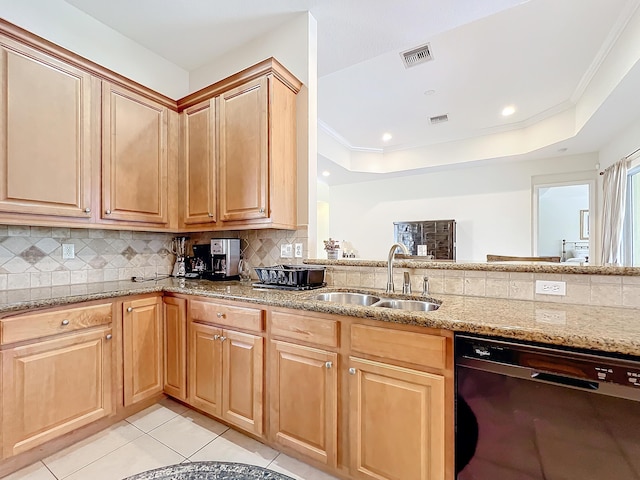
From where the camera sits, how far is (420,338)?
1.20 meters

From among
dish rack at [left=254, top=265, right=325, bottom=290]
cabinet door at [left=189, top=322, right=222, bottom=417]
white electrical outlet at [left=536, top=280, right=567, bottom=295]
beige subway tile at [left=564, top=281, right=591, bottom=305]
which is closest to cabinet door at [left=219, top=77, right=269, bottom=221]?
dish rack at [left=254, top=265, right=325, bottom=290]

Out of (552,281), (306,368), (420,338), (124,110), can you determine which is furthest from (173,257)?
(552,281)

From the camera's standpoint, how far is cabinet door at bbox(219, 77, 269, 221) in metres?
2.04

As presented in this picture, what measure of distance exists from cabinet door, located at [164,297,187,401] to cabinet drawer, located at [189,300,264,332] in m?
0.13

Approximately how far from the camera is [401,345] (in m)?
1.24

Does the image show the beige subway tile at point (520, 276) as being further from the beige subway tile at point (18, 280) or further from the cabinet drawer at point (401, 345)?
the beige subway tile at point (18, 280)

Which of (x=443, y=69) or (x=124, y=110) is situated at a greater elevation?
(x=443, y=69)

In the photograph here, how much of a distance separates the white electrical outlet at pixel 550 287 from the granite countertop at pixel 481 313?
0.21 feet

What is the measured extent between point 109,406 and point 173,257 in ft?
4.43

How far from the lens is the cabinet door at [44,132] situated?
5.44ft

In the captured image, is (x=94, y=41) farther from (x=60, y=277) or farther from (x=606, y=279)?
(x=606, y=279)

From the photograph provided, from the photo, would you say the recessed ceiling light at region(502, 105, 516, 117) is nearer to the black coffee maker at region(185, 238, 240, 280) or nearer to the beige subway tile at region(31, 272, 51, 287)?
the black coffee maker at region(185, 238, 240, 280)

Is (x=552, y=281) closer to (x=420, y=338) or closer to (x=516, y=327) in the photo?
(x=516, y=327)

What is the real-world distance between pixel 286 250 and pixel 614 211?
169 inches
